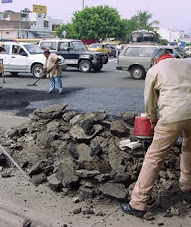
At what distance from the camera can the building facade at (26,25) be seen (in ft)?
251

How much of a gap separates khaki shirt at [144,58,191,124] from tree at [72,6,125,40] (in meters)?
54.6

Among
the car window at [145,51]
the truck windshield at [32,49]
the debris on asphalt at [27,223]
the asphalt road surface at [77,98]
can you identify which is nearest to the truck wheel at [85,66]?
the truck windshield at [32,49]

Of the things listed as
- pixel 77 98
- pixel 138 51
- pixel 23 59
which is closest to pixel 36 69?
pixel 23 59

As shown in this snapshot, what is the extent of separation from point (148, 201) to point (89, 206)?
67cm

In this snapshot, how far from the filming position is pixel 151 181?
371cm

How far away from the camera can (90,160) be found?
479 cm

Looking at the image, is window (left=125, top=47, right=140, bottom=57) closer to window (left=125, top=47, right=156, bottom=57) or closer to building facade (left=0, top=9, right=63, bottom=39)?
window (left=125, top=47, right=156, bottom=57)

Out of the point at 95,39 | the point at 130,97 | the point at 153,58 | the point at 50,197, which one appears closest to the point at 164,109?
the point at 153,58

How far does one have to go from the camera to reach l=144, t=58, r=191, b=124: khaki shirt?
355 centimetres

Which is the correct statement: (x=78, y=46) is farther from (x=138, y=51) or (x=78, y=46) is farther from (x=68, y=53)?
(x=138, y=51)

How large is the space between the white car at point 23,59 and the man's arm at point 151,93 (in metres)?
14.5

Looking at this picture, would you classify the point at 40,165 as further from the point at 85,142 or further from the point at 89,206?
the point at 89,206

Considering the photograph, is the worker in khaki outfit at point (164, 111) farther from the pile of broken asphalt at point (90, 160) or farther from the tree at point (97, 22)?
the tree at point (97, 22)

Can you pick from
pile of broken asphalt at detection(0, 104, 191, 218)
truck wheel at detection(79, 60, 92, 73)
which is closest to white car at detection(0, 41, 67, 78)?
truck wheel at detection(79, 60, 92, 73)
